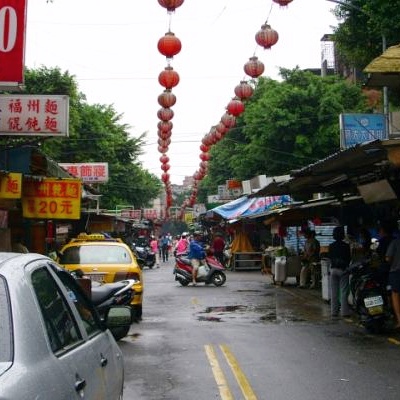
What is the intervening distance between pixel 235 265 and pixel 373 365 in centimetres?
2245

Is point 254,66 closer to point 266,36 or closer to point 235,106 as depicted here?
point 266,36

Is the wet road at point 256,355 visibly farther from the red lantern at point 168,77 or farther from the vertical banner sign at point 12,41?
the red lantern at point 168,77

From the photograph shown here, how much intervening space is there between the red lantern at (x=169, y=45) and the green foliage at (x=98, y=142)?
18011mm

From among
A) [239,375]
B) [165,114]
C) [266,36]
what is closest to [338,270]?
[266,36]

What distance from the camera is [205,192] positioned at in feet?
224

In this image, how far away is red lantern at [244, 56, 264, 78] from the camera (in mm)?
15438

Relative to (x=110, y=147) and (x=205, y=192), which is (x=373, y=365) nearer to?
(x=110, y=147)

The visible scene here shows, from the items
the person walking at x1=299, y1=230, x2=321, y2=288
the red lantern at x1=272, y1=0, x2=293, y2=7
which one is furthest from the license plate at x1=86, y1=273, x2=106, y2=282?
the person walking at x1=299, y1=230, x2=321, y2=288

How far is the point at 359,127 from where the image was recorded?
1952 centimetres

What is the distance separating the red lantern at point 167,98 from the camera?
16.2 m

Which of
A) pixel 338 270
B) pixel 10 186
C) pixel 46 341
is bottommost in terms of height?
pixel 46 341

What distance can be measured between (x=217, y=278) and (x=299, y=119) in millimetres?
15869

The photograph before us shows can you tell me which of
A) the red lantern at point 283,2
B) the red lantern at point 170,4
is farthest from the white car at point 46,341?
the red lantern at point 283,2

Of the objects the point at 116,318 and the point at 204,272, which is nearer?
the point at 116,318
